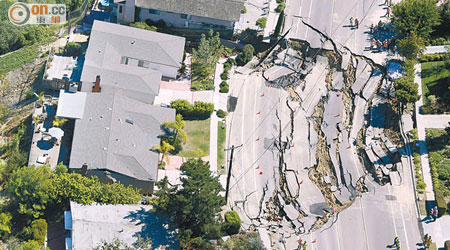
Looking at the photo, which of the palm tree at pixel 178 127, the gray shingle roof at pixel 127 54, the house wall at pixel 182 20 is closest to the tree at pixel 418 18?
the house wall at pixel 182 20

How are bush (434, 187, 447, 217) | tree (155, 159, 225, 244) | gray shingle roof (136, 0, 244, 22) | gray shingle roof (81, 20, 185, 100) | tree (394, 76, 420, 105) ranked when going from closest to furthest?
tree (155, 159, 225, 244) < bush (434, 187, 447, 217) < tree (394, 76, 420, 105) < gray shingle roof (81, 20, 185, 100) < gray shingle roof (136, 0, 244, 22)

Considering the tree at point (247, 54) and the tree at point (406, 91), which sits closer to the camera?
the tree at point (406, 91)

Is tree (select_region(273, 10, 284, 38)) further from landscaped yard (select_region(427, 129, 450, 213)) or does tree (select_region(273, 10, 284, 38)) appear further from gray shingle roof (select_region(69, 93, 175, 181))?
landscaped yard (select_region(427, 129, 450, 213))

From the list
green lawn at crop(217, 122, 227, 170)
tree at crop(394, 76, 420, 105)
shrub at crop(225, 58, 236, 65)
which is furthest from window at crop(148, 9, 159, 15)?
tree at crop(394, 76, 420, 105)

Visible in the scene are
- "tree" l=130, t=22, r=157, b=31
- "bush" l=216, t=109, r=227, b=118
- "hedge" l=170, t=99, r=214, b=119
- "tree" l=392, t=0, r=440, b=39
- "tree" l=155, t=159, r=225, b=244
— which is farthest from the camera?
"tree" l=130, t=22, r=157, b=31

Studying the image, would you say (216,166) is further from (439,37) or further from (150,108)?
(439,37)

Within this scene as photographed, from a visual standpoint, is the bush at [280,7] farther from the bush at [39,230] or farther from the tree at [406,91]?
the bush at [39,230]
